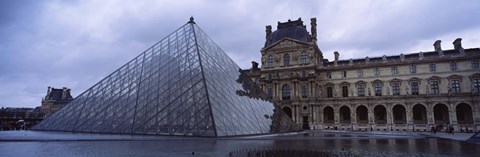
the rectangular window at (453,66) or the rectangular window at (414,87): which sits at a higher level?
the rectangular window at (453,66)

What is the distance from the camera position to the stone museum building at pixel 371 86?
3584cm

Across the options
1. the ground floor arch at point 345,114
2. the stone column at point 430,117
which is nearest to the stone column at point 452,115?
the stone column at point 430,117

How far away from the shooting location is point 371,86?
40.4 meters

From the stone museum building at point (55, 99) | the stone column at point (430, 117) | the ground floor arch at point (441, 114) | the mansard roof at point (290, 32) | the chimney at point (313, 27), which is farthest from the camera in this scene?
the stone museum building at point (55, 99)

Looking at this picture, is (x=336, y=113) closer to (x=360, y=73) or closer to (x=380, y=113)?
(x=380, y=113)

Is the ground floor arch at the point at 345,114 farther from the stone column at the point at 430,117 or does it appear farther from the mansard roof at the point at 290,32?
the mansard roof at the point at 290,32

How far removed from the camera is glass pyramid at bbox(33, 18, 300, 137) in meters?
15.4

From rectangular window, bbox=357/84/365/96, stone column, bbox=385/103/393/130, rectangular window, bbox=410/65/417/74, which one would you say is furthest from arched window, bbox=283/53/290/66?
rectangular window, bbox=410/65/417/74

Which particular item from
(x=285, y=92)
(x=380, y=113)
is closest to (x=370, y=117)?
(x=380, y=113)

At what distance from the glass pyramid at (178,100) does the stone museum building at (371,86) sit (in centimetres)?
1806

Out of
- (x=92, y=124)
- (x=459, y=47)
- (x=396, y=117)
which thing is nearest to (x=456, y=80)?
(x=459, y=47)

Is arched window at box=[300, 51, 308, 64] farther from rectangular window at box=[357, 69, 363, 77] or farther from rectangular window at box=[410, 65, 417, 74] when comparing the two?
rectangular window at box=[410, 65, 417, 74]

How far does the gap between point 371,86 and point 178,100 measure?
31.6 metres

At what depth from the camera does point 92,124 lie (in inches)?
710
